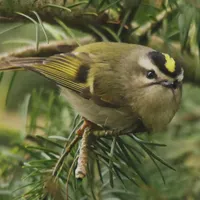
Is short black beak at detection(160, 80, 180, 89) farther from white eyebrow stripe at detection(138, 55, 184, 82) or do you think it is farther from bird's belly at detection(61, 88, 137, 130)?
bird's belly at detection(61, 88, 137, 130)

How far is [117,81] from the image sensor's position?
1923 mm

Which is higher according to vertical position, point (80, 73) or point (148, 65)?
point (148, 65)

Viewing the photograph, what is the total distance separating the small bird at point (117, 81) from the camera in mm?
1788

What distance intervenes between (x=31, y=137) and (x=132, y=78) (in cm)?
41

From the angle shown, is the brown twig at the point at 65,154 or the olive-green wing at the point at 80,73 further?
the olive-green wing at the point at 80,73

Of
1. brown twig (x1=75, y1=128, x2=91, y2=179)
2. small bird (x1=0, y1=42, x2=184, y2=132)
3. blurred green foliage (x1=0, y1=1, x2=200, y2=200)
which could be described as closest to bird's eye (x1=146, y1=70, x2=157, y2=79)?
small bird (x1=0, y1=42, x2=184, y2=132)

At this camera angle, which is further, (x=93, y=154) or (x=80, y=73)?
(x=80, y=73)

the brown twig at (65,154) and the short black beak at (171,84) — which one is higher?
the short black beak at (171,84)

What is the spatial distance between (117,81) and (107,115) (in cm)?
16

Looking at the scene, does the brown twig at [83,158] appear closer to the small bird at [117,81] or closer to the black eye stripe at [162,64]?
the small bird at [117,81]

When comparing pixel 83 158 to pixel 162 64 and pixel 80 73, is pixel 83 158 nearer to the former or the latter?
pixel 162 64

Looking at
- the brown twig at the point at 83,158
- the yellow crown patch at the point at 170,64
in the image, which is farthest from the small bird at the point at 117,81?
the brown twig at the point at 83,158

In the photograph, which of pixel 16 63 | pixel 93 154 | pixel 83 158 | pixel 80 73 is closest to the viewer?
pixel 83 158

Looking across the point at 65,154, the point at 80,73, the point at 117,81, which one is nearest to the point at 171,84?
the point at 117,81
